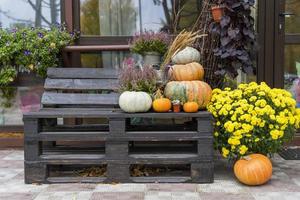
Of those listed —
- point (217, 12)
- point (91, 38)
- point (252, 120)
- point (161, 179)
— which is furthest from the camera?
point (91, 38)

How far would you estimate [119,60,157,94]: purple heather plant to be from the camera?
13.3ft

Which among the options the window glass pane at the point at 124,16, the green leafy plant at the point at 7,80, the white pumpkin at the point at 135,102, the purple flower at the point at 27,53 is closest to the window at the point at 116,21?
the window glass pane at the point at 124,16

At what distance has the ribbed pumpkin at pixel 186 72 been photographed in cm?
417

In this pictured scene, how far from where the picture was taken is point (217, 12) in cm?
435

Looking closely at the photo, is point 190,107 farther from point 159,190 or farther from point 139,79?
point 159,190

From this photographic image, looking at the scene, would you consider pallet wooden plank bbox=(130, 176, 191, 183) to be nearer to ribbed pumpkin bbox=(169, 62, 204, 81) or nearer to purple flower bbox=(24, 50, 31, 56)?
ribbed pumpkin bbox=(169, 62, 204, 81)

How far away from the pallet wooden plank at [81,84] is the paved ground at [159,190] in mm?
907

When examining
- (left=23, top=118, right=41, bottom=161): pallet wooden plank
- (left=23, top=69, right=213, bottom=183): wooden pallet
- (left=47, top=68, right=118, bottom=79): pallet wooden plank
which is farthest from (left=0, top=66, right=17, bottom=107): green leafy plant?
(left=23, top=118, right=41, bottom=161): pallet wooden plank

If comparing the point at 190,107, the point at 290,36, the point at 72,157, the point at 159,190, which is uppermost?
the point at 290,36

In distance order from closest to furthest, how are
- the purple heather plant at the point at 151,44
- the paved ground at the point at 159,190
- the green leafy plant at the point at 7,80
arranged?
the paved ground at the point at 159,190 < the purple heather plant at the point at 151,44 < the green leafy plant at the point at 7,80

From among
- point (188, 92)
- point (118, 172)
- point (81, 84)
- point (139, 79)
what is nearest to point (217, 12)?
point (188, 92)

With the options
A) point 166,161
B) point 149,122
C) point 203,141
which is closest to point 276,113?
point 203,141

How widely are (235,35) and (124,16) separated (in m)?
1.63

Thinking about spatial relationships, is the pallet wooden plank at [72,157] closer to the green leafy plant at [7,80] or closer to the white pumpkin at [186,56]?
the white pumpkin at [186,56]
